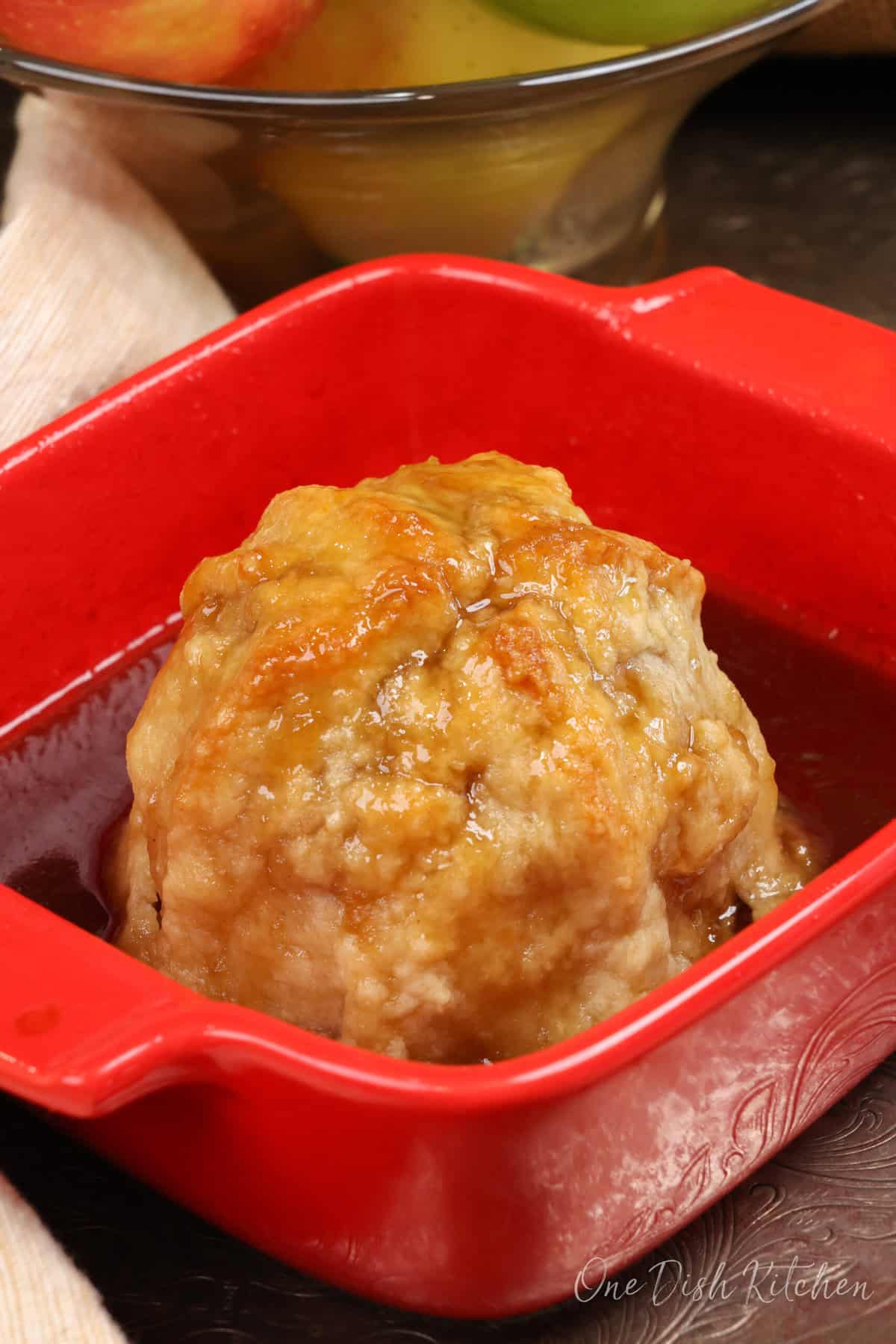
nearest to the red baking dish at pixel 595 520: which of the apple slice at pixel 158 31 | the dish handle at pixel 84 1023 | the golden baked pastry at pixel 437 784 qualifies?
the dish handle at pixel 84 1023

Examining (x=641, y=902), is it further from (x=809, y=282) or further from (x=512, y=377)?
(x=809, y=282)

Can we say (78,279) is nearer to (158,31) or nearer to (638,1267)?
(158,31)

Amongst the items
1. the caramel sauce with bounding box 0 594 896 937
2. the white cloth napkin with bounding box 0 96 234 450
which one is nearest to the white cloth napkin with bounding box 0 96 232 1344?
the white cloth napkin with bounding box 0 96 234 450

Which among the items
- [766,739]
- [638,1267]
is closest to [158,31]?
[766,739]

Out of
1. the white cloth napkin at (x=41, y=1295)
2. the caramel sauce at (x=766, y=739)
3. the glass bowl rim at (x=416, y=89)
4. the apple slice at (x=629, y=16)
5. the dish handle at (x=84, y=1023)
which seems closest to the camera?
the dish handle at (x=84, y=1023)

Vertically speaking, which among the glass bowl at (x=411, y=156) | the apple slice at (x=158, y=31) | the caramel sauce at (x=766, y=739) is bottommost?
the caramel sauce at (x=766, y=739)

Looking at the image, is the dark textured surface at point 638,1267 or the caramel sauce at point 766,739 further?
the caramel sauce at point 766,739

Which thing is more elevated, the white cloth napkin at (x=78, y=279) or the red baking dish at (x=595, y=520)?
the white cloth napkin at (x=78, y=279)

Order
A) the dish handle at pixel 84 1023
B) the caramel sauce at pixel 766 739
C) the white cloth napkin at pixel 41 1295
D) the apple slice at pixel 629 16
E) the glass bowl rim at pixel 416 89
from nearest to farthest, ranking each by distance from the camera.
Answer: the dish handle at pixel 84 1023 < the white cloth napkin at pixel 41 1295 < the caramel sauce at pixel 766 739 < the glass bowl rim at pixel 416 89 < the apple slice at pixel 629 16

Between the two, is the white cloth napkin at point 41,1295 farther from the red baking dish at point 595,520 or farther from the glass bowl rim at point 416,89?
the glass bowl rim at point 416,89
